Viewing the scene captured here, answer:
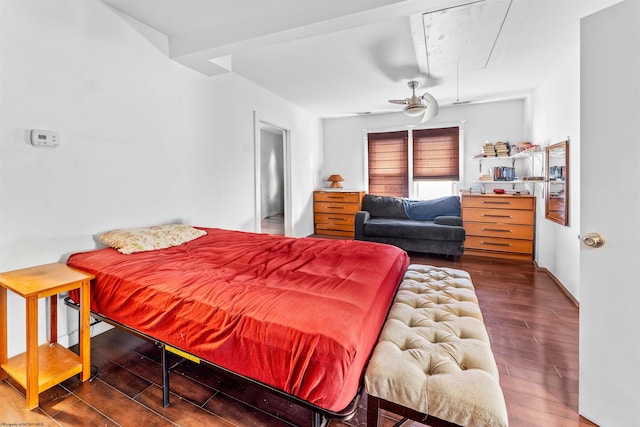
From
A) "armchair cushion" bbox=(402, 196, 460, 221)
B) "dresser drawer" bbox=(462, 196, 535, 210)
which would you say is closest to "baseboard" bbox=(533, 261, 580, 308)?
"dresser drawer" bbox=(462, 196, 535, 210)

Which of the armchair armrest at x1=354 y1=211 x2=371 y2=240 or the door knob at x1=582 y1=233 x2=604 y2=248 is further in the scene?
the armchair armrest at x1=354 y1=211 x2=371 y2=240

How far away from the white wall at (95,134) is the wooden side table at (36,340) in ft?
0.63

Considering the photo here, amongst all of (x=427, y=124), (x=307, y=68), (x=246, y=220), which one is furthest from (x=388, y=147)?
(x=246, y=220)

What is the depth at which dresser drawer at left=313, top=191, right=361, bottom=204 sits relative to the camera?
5.70 m

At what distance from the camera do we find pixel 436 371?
1151 millimetres

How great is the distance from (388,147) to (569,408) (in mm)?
4988

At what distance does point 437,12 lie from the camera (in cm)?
221

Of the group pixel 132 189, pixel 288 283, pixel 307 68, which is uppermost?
pixel 307 68

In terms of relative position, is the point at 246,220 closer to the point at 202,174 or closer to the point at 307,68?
the point at 202,174

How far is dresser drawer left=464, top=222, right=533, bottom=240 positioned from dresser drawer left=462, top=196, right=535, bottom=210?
0.87 ft

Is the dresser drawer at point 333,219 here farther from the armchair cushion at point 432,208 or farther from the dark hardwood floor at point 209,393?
the dark hardwood floor at point 209,393

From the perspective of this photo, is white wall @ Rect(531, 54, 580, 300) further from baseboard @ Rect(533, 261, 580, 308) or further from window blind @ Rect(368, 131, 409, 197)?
window blind @ Rect(368, 131, 409, 197)

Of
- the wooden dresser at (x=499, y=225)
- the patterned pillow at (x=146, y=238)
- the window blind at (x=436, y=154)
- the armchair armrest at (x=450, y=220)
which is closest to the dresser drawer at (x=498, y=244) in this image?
the wooden dresser at (x=499, y=225)

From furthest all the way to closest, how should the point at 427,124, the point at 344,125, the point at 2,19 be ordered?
the point at 344,125 < the point at 427,124 < the point at 2,19
